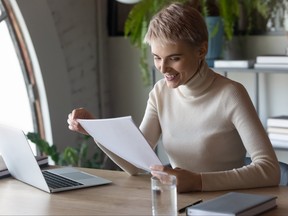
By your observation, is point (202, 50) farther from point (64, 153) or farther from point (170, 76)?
point (64, 153)

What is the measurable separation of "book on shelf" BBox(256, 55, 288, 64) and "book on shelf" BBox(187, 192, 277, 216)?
1919 mm

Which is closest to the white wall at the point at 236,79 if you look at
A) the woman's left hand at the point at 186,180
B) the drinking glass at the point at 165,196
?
the woman's left hand at the point at 186,180

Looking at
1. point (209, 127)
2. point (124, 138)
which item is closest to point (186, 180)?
point (124, 138)

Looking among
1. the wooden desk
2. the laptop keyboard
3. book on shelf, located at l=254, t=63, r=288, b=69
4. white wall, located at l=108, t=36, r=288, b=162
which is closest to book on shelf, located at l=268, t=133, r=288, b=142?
white wall, located at l=108, t=36, r=288, b=162

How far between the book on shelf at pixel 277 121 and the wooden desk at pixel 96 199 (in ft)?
5.36

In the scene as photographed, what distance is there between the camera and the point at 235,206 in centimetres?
177

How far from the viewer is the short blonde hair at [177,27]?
7.50ft

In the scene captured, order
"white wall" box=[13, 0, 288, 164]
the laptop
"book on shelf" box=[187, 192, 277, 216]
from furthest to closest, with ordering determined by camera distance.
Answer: "white wall" box=[13, 0, 288, 164]
the laptop
"book on shelf" box=[187, 192, 277, 216]

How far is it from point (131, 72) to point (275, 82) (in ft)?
3.35

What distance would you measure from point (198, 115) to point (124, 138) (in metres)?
0.44

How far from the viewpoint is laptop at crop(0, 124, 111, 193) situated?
2.16 meters

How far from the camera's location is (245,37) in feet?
13.5

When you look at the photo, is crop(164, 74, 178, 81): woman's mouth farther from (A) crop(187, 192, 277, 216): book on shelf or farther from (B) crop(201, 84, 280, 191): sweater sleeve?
(A) crop(187, 192, 277, 216): book on shelf

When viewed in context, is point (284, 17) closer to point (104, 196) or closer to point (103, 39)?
point (103, 39)
